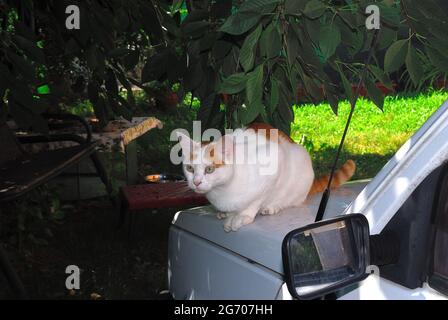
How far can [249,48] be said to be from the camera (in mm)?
1723

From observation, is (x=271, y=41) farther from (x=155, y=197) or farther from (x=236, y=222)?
(x=155, y=197)

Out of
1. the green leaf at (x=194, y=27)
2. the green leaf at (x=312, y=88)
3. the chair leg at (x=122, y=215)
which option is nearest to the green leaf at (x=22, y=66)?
the green leaf at (x=194, y=27)

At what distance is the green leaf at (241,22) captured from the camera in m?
1.60

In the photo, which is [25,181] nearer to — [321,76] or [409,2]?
[321,76]

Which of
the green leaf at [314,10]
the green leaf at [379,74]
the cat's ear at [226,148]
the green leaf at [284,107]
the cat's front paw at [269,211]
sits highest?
the green leaf at [314,10]

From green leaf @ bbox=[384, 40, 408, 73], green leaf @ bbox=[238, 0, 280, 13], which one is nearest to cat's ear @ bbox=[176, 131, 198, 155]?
green leaf @ bbox=[238, 0, 280, 13]

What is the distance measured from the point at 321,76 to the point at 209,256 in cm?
68

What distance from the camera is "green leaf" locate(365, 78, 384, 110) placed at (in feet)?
6.01

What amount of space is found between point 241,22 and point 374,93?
51 cm

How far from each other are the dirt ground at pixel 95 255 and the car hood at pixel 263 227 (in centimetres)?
173

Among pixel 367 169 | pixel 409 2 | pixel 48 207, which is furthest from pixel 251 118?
pixel 367 169

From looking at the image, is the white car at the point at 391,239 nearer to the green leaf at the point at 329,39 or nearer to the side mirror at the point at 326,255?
the side mirror at the point at 326,255

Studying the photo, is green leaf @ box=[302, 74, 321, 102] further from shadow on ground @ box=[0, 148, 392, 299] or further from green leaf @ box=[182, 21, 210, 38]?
shadow on ground @ box=[0, 148, 392, 299]

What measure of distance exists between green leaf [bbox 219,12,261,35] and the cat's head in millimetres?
471
